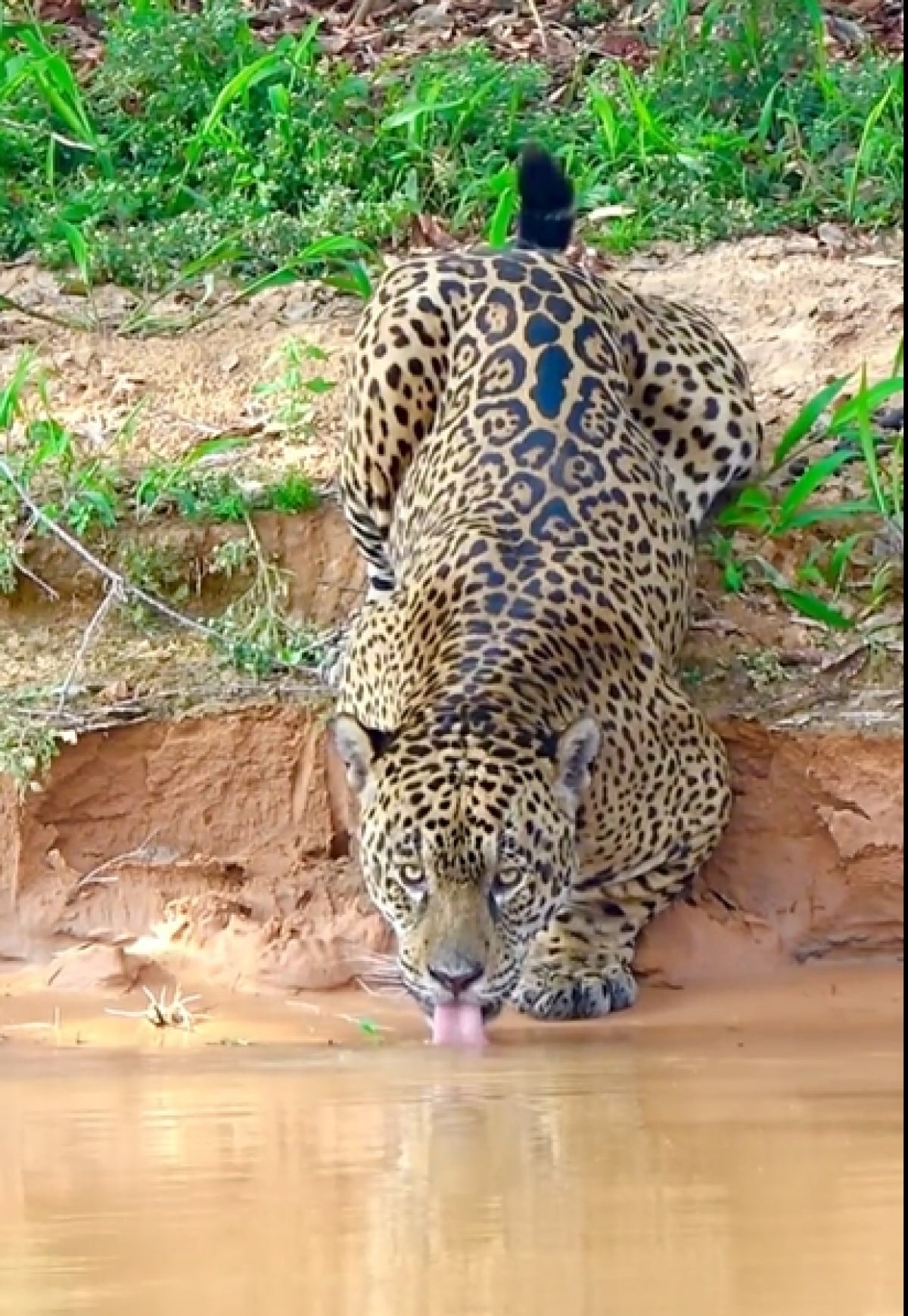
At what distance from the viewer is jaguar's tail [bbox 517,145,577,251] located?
29.0 feet

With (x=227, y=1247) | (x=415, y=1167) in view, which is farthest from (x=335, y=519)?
(x=227, y=1247)

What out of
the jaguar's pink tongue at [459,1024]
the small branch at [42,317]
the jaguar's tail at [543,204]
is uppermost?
the jaguar's tail at [543,204]

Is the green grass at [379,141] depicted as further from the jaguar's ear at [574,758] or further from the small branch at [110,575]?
the jaguar's ear at [574,758]

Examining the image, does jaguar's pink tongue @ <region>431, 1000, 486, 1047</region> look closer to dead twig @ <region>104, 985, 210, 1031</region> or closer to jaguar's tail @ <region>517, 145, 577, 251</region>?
dead twig @ <region>104, 985, 210, 1031</region>

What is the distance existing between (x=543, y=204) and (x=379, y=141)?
6.53ft

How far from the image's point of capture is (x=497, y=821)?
7.34 m

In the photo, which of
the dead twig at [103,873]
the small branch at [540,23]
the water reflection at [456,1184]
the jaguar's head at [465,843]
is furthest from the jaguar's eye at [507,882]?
the small branch at [540,23]

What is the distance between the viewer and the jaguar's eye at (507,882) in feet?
24.0

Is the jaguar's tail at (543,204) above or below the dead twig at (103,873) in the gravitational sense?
above

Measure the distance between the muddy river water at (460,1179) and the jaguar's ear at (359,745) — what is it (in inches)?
27.0

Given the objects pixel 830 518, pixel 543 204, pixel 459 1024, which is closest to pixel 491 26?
pixel 543 204

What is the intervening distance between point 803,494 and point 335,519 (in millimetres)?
1418

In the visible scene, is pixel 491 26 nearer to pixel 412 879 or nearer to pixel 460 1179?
pixel 412 879

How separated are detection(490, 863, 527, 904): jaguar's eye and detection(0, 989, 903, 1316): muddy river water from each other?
1.19 ft
